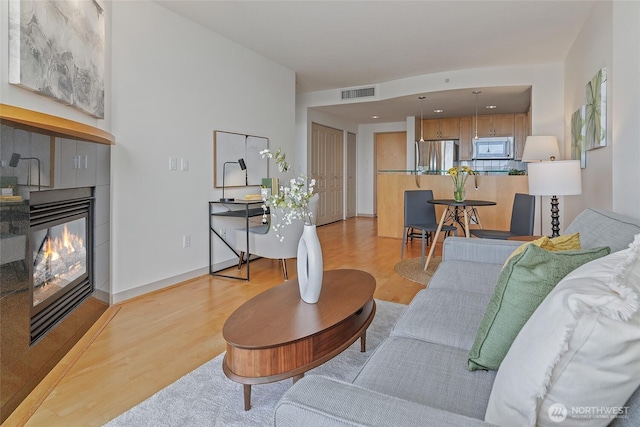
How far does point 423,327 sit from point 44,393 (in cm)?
181

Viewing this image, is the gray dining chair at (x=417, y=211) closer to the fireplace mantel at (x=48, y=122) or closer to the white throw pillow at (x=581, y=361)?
the fireplace mantel at (x=48, y=122)

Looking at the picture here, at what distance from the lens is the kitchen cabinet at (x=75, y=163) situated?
7.36 feet

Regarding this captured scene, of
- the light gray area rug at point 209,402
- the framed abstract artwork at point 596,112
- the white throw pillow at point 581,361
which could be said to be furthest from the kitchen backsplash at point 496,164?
the white throw pillow at point 581,361

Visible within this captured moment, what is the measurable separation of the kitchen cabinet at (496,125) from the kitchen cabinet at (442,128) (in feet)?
1.55

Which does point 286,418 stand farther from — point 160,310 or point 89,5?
point 89,5

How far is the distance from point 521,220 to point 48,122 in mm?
4033

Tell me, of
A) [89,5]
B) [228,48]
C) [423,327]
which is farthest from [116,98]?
[423,327]

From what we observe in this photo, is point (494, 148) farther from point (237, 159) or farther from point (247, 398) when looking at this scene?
point (247, 398)

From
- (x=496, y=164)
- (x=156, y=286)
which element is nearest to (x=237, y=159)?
(x=156, y=286)

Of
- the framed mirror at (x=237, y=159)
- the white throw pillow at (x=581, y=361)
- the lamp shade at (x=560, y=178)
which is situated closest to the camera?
the white throw pillow at (x=581, y=361)

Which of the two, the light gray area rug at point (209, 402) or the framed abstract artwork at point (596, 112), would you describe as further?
the framed abstract artwork at point (596, 112)

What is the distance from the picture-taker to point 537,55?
4887mm

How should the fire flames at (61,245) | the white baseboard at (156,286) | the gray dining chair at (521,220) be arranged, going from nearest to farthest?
the fire flames at (61,245), the white baseboard at (156,286), the gray dining chair at (521,220)

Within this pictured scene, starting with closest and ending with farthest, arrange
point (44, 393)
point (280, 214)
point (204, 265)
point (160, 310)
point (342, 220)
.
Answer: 1. point (44, 393)
2. point (160, 310)
3. point (280, 214)
4. point (204, 265)
5. point (342, 220)
